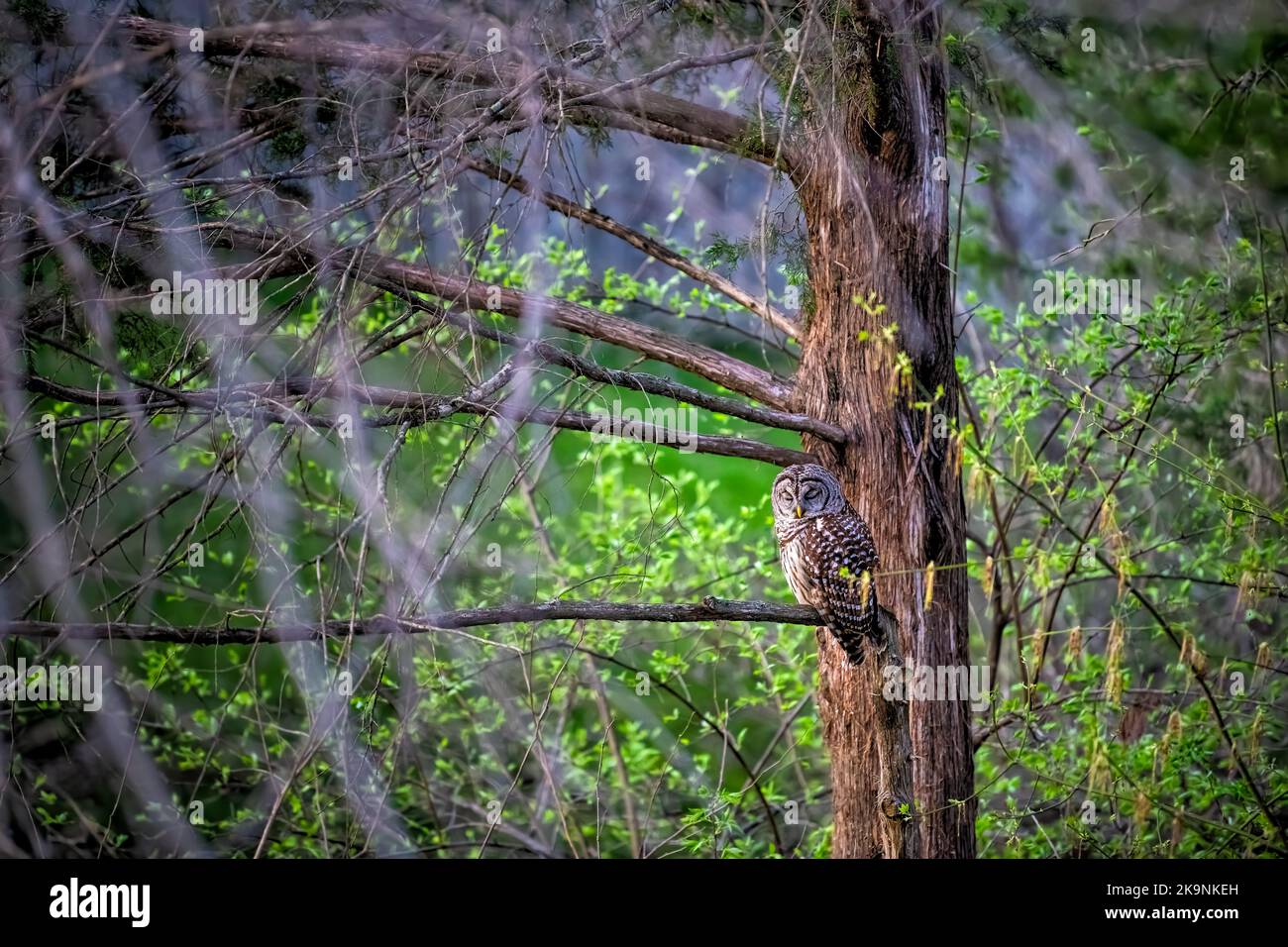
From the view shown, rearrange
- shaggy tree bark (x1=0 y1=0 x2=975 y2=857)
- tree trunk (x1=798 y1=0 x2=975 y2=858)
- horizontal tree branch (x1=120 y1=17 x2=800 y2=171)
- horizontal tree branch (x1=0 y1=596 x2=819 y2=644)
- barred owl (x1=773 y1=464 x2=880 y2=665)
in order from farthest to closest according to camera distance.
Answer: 1. tree trunk (x1=798 y1=0 x2=975 y2=858)
2. barred owl (x1=773 y1=464 x2=880 y2=665)
3. horizontal tree branch (x1=120 y1=17 x2=800 y2=171)
4. shaggy tree bark (x1=0 y1=0 x2=975 y2=857)
5. horizontal tree branch (x1=0 y1=596 x2=819 y2=644)

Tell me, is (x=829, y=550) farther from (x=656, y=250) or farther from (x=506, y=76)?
(x=506, y=76)

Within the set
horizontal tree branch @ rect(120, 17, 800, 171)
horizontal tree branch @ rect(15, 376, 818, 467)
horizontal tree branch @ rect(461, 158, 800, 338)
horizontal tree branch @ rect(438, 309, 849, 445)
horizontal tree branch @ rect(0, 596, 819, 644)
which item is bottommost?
horizontal tree branch @ rect(0, 596, 819, 644)

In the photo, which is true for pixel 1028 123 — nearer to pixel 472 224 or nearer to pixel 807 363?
pixel 807 363

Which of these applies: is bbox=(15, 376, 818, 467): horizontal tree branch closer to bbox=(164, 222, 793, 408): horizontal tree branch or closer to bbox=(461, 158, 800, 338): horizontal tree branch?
bbox=(164, 222, 793, 408): horizontal tree branch

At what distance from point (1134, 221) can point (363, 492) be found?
12.3 ft

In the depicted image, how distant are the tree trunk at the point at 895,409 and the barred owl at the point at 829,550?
110 millimetres

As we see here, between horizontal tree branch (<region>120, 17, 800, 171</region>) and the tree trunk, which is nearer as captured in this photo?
horizontal tree branch (<region>120, 17, 800, 171</region>)

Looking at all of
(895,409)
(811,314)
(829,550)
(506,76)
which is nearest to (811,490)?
(829,550)

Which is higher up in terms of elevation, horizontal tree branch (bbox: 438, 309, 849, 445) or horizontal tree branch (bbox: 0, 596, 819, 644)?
horizontal tree branch (bbox: 438, 309, 849, 445)

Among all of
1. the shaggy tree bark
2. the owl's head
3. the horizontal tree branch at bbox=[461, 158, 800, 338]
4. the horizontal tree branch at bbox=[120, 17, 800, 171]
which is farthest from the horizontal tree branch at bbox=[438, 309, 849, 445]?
the horizontal tree branch at bbox=[120, 17, 800, 171]

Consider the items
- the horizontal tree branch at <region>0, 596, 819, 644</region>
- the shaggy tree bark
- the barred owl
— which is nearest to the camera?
the horizontal tree branch at <region>0, 596, 819, 644</region>

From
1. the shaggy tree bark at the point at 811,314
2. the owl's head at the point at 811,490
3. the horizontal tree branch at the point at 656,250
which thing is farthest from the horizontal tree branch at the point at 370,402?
the horizontal tree branch at the point at 656,250

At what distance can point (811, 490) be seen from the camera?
3477 mm

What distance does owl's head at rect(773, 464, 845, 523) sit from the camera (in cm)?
347
